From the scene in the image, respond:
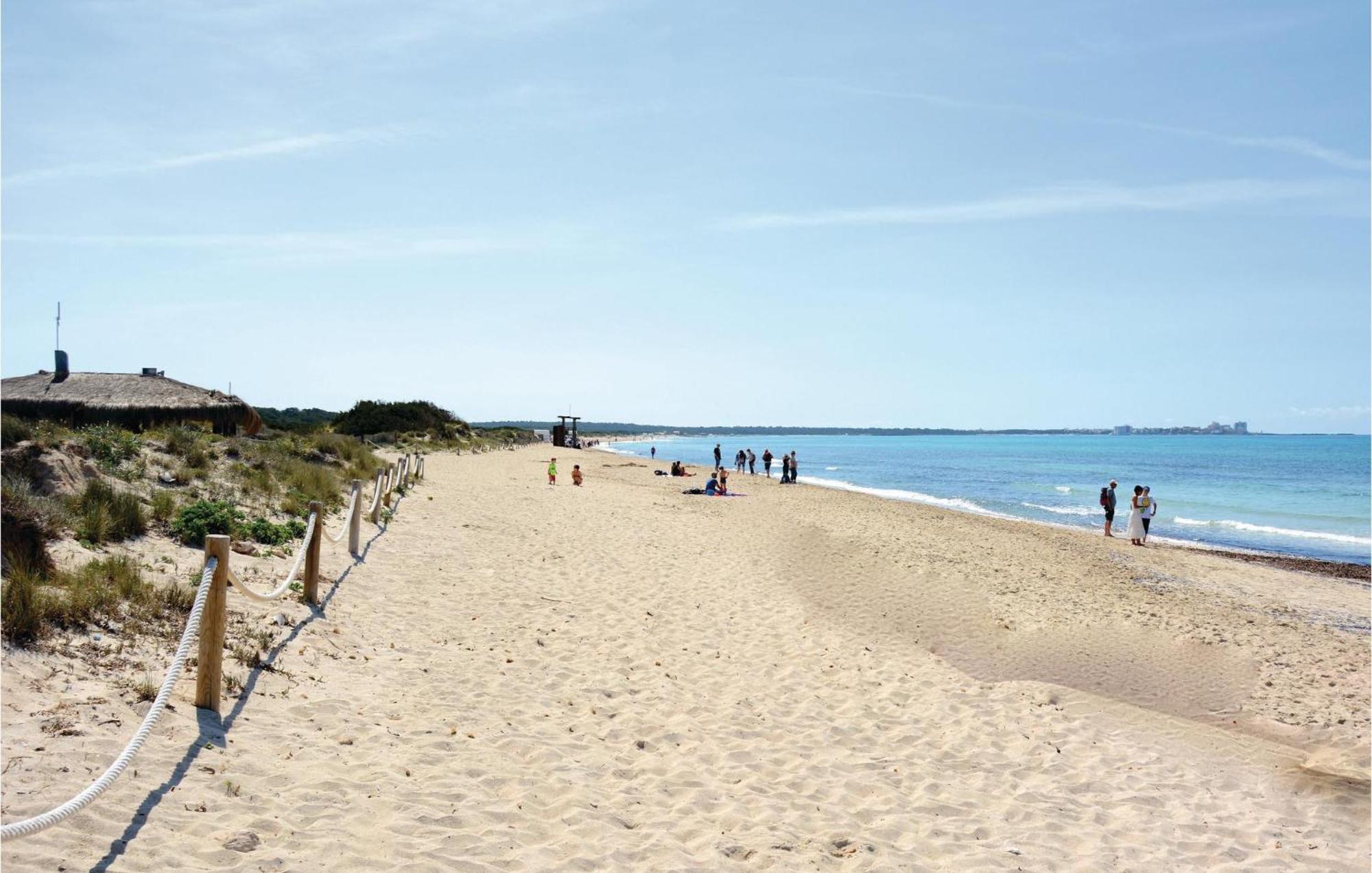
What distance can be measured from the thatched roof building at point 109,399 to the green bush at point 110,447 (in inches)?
248

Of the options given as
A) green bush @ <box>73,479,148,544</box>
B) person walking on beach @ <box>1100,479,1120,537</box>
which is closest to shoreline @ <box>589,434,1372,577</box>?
person walking on beach @ <box>1100,479,1120,537</box>

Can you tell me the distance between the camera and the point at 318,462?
1959 centimetres

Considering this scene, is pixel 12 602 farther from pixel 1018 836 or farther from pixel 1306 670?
pixel 1306 670

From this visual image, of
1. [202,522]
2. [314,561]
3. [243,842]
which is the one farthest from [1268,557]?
[243,842]

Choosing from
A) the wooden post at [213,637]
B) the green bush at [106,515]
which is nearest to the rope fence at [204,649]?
the wooden post at [213,637]

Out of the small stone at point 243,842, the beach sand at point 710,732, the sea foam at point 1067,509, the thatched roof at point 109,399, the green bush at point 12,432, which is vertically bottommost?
the sea foam at point 1067,509

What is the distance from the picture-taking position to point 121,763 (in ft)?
11.7

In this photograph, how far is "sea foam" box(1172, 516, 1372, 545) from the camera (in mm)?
26109

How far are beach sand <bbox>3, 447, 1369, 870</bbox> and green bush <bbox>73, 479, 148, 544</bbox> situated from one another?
183cm

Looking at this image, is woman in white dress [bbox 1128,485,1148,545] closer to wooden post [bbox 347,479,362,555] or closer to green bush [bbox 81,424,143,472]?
wooden post [bbox 347,479,362,555]

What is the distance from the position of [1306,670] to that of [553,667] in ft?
30.5

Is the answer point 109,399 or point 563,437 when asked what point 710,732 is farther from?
point 563,437

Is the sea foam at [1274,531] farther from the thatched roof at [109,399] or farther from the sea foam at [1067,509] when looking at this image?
the thatched roof at [109,399]

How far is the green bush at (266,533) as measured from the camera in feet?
31.8
